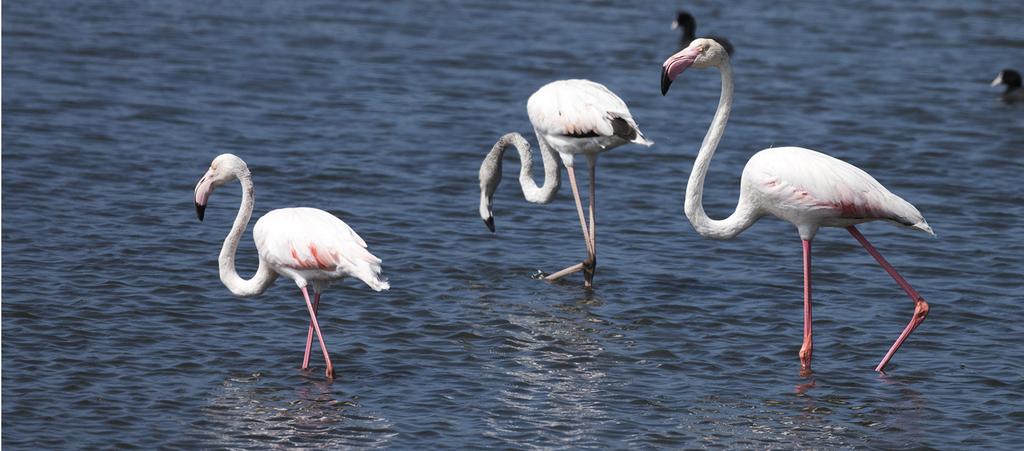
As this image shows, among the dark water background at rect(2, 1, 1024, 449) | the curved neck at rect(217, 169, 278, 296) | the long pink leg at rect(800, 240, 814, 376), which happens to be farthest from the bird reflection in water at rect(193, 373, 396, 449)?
the long pink leg at rect(800, 240, 814, 376)

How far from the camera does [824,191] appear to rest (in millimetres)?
7980

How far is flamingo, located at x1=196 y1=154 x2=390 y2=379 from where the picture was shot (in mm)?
7668

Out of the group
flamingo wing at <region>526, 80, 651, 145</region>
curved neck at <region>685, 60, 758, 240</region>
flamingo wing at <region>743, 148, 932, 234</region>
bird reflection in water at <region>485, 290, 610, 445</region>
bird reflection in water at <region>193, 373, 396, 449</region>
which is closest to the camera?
bird reflection in water at <region>193, 373, 396, 449</region>

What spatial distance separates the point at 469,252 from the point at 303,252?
9.32ft

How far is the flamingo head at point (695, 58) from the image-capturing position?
8.16 meters

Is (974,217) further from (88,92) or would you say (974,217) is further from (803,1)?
(803,1)

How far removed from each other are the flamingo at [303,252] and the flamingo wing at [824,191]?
2153mm

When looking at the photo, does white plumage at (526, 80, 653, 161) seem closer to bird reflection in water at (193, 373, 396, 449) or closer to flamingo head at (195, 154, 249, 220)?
flamingo head at (195, 154, 249, 220)

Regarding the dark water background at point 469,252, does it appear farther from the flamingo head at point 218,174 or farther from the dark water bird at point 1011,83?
the flamingo head at point 218,174

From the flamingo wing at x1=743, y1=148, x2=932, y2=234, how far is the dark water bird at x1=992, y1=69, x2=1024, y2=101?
8.98 metres

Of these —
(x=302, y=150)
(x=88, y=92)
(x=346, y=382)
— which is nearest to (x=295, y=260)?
A: (x=346, y=382)

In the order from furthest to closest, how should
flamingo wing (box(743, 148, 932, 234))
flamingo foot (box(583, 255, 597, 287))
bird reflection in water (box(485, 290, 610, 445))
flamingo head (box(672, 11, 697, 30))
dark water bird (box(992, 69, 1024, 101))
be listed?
flamingo head (box(672, 11, 697, 30)) → dark water bird (box(992, 69, 1024, 101)) → flamingo foot (box(583, 255, 597, 287)) → flamingo wing (box(743, 148, 932, 234)) → bird reflection in water (box(485, 290, 610, 445))

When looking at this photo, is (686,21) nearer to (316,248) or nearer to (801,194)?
(801,194)

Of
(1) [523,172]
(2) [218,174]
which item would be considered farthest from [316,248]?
(1) [523,172]
